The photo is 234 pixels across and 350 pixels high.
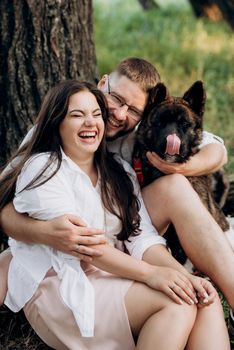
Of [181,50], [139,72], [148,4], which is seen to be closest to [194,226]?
[139,72]

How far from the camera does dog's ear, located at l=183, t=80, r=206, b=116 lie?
363 centimetres

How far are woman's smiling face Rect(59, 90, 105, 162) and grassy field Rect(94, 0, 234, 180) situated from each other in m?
2.54

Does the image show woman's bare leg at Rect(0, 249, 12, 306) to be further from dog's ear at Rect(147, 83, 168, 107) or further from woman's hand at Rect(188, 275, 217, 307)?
dog's ear at Rect(147, 83, 168, 107)

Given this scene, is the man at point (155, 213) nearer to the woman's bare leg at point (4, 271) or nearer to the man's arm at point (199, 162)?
the man's arm at point (199, 162)

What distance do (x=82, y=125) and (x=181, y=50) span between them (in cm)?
523

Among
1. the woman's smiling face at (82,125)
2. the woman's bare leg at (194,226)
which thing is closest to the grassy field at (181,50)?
the woman's bare leg at (194,226)

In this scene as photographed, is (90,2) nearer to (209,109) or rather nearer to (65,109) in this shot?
(65,109)

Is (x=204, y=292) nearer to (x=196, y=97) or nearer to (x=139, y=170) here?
(x=139, y=170)

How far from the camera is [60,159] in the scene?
10.3 ft

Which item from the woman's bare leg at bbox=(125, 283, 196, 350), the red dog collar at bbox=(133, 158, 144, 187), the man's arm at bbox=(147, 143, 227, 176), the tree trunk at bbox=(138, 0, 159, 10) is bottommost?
the tree trunk at bbox=(138, 0, 159, 10)

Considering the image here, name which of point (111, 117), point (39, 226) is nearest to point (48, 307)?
point (39, 226)

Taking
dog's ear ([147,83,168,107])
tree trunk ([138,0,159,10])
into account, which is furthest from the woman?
tree trunk ([138,0,159,10])

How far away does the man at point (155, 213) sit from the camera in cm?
293

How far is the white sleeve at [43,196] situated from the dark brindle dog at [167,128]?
0.66 metres
